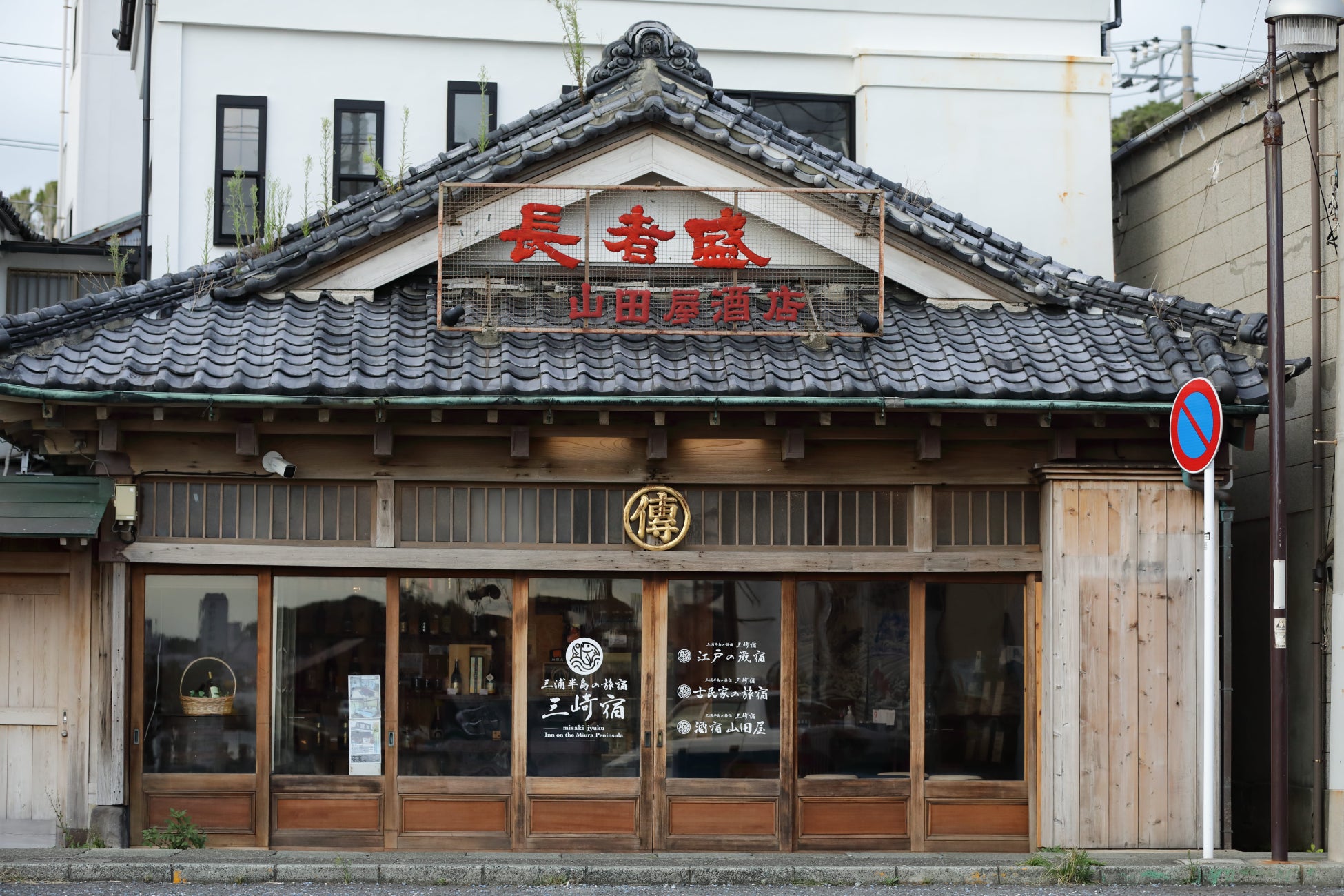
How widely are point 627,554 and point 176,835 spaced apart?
4681 mm

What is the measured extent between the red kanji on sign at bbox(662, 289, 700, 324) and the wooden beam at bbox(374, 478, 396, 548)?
297 centimetres

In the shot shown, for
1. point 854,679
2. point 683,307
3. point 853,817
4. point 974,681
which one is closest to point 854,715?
point 854,679

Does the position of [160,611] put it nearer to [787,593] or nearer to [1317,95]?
[787,593]

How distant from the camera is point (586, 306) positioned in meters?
12.4

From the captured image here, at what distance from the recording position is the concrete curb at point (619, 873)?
11.1m

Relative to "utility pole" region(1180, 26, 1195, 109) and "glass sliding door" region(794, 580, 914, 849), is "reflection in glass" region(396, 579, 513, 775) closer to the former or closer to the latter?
"glass sliding door" region(794, 580, 914, 849)

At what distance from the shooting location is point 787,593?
1288 centimetres

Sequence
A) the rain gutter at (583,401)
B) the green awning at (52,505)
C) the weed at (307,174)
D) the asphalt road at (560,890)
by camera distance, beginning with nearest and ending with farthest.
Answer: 1. the asphalt road at (560,890)
2. the rain gutter at (583,401)
3. the green awning at (52,505)
4. the weed at (307,174)

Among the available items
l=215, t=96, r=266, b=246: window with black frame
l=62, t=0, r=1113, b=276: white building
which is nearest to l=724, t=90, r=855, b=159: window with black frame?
l=62, t=0, r=1113, b=276: white building

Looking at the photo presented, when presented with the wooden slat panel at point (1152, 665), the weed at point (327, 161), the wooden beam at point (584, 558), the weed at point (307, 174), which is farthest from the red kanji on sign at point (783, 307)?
the weed at point (307, 174)

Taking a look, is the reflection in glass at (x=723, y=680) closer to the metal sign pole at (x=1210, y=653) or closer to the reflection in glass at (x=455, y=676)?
the reflection in glass at (x=455, y=676)

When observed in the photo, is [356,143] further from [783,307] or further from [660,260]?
[783,307]

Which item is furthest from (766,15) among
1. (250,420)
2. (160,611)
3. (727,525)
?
(160,611)

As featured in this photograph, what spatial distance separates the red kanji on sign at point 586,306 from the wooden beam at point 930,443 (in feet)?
10.3
